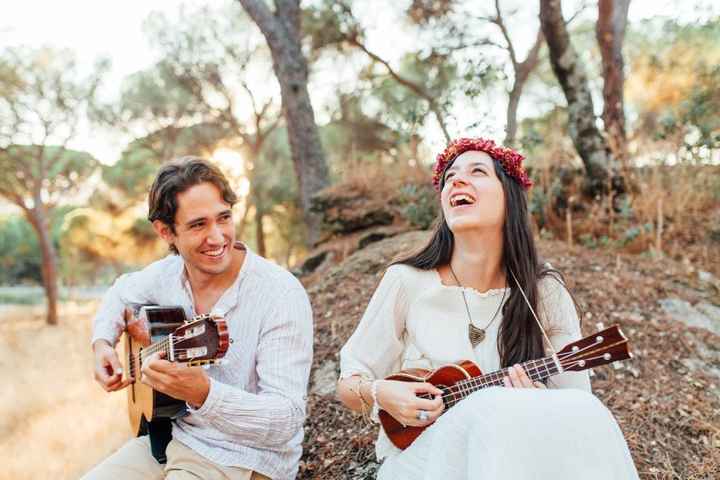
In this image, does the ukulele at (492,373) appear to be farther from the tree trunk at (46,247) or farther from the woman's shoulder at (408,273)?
the tree trunk at (46,247)

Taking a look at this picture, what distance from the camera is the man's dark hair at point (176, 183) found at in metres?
2.62

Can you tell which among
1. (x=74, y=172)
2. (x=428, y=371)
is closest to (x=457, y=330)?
(x=428, y=371)

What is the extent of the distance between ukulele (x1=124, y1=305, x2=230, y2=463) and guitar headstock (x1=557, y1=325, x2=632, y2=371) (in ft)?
3.60

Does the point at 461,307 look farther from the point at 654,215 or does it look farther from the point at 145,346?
the point at 654,215

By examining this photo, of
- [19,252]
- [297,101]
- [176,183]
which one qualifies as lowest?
[19,252]

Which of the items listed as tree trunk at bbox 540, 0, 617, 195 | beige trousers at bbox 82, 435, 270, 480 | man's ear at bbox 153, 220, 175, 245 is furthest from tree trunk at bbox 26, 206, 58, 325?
beige trousers at bbox 82, 435, 270, 480

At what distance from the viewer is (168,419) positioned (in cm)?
262

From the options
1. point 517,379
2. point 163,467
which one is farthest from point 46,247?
point 517,379

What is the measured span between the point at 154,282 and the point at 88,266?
23.7 metres

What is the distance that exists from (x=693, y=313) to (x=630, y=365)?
1171 mm

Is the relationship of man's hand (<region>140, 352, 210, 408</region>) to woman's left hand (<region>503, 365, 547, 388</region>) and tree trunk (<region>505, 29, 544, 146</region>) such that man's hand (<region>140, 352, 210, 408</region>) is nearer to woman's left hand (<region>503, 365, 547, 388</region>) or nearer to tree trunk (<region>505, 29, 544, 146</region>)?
woman's left hand (<region>503, 365, 547, 388</region>)

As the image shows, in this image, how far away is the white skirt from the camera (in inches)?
67.2

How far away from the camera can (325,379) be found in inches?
161

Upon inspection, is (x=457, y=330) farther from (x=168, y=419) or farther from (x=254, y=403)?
(x=168, y=419)
